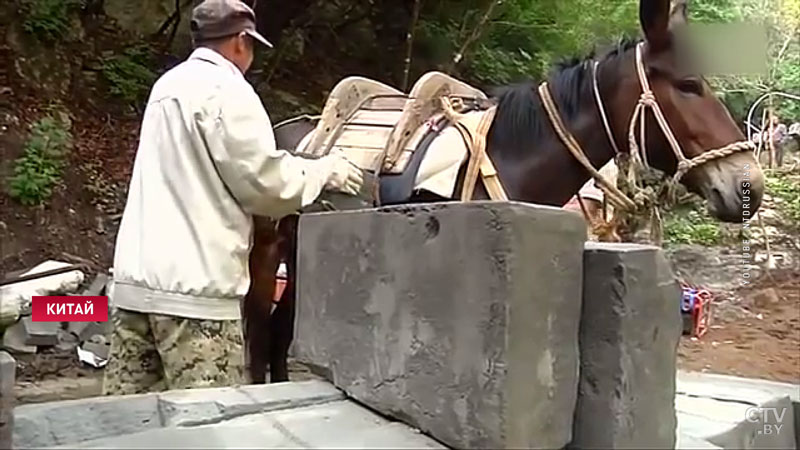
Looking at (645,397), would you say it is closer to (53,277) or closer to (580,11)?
(53,277)

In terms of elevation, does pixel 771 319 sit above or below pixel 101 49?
below

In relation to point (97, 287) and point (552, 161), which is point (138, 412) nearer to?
point (552, 161)

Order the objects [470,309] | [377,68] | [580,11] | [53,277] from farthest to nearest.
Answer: [377,68] → [580,11] → [53,277] → [470,309]

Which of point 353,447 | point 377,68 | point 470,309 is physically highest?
point 377,68

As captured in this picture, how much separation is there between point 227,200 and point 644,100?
161cm

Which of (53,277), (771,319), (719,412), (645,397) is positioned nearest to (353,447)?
(645,397)

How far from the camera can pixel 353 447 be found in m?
1.70

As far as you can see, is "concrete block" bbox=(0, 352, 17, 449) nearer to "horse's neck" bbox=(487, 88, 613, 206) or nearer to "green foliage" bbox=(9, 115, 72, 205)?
"horse's neck" bbox=(487, 88, 613, 206)

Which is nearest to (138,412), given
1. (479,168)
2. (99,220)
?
(479,168)

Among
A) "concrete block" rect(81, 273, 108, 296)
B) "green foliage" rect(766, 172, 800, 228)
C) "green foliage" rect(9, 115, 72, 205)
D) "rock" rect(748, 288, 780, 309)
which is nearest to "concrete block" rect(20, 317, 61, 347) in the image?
"concrete block" rect(81, 273, 108, 296)

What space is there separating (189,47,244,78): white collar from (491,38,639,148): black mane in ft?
3.91

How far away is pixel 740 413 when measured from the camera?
8.04ft

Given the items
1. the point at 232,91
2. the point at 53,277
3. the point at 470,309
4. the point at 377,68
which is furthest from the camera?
the point at 377,68

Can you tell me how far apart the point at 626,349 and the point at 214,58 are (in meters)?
1.46
